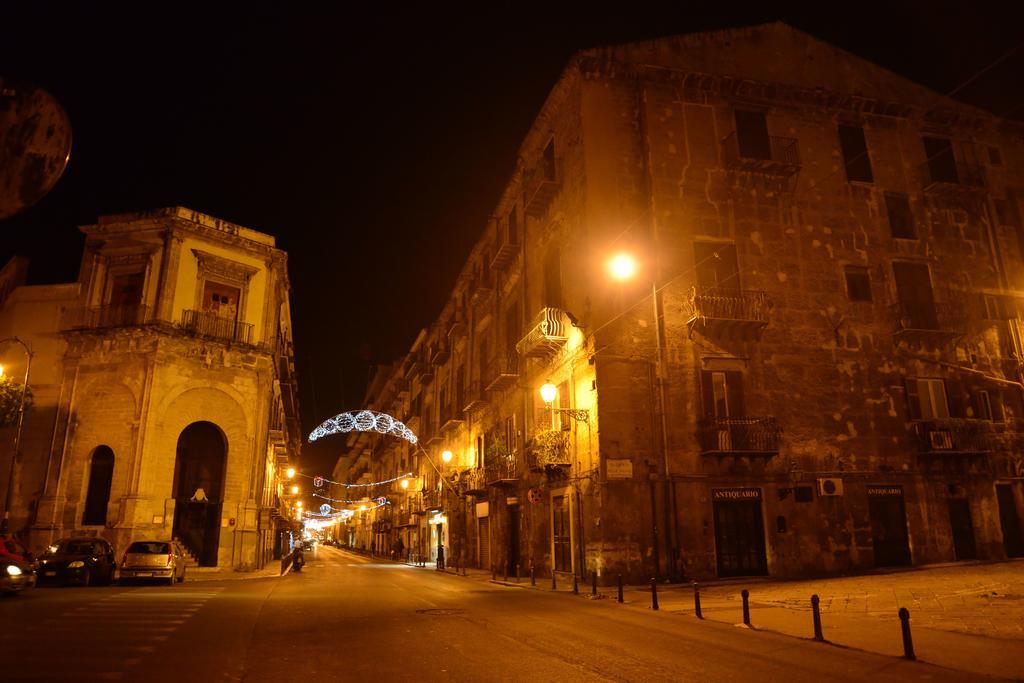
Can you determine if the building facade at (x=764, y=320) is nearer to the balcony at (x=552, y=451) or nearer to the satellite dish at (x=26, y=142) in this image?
the balcony at (x=552, y=451)

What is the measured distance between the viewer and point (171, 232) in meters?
29.5

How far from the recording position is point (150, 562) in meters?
21.6

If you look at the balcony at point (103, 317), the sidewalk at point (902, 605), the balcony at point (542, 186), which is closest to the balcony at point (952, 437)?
the sidewalk at point (902, 605)

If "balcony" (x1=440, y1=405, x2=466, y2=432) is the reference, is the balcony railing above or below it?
above

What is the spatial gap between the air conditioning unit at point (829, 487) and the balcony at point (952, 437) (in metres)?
3.52

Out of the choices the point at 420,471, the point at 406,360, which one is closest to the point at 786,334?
the point at 420,471

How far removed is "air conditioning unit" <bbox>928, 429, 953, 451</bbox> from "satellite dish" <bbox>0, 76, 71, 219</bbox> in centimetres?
→ 2533

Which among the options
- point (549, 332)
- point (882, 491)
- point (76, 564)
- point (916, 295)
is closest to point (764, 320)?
point (882, 491)

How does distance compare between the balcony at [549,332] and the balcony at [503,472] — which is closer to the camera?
the balcony at [549,332]

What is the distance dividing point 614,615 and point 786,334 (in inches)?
508

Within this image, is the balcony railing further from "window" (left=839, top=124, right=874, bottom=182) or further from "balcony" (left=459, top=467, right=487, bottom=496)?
"balcony" (left=459, top=467, right=487, bottom=496)

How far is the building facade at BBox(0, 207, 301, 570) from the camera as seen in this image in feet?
88.3

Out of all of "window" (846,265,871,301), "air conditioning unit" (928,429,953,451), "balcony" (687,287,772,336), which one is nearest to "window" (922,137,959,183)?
"window" (846,265,871,301)

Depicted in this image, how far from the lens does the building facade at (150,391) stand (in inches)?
1060
